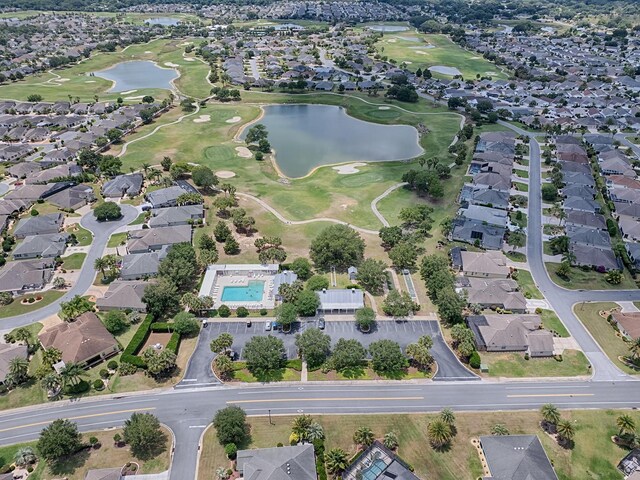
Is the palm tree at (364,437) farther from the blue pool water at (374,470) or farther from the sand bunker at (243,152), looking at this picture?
the sand bunker at (243,152)

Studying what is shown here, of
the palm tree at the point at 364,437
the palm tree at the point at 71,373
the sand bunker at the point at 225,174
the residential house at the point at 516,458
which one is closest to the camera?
the residential house at the point at 516,458

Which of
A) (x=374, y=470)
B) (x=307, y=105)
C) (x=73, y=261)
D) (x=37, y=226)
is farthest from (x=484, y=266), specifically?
(x=307, y=105)

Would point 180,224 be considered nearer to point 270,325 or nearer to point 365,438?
point 270,325

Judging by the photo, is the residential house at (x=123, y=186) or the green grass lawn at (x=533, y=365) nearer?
the green grass lawn at (x=533, y=365)

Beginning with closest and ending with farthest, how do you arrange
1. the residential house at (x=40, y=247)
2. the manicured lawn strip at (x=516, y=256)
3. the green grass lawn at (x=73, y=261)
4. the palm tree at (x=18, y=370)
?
the palm tree at (x=18, y=370) → the green grass lawn at (x=73, y=261) → the residential house at (x=40, y=247) → the manicured lawn strip at (x=516, y=256)

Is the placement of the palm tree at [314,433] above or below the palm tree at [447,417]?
below

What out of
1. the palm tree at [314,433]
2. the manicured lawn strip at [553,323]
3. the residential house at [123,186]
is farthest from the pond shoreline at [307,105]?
the palm tree at [314,433]

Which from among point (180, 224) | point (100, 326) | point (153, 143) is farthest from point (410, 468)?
point (153, 143)
